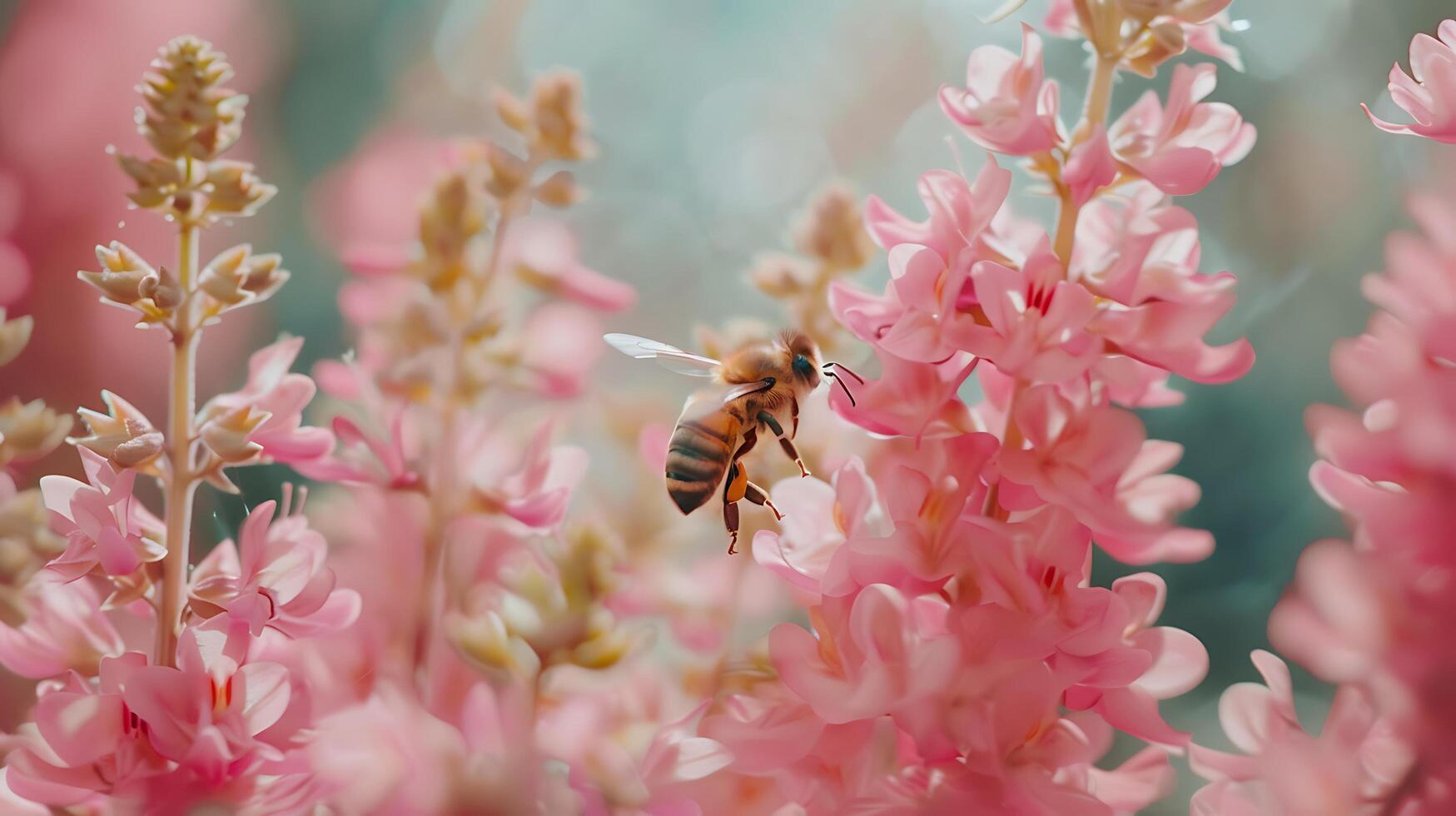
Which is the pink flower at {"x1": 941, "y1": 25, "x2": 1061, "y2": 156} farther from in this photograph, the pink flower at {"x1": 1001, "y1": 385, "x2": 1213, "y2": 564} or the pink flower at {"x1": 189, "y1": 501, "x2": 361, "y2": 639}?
the pink flower at {"x1": 189, "y1": 501, "x2": 361, "y2": 639}

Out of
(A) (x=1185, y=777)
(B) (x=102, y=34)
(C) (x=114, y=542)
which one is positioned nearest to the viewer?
(C) (x=114, y=542)

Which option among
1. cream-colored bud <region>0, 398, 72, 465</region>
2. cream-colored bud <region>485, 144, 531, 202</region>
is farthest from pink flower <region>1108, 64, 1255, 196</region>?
cream-colored bud <region>0, 398, 72, 465</region>

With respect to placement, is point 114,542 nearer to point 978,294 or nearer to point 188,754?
point 188,754

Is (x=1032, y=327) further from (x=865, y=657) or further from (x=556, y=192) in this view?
(x=556, y=192)

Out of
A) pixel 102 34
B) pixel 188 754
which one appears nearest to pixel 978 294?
pixel 188 754

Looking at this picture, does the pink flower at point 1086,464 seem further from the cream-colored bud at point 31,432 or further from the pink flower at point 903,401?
the cream-colored bud at point 31,432

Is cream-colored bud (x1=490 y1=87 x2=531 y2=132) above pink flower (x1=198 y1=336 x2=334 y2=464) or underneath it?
above
